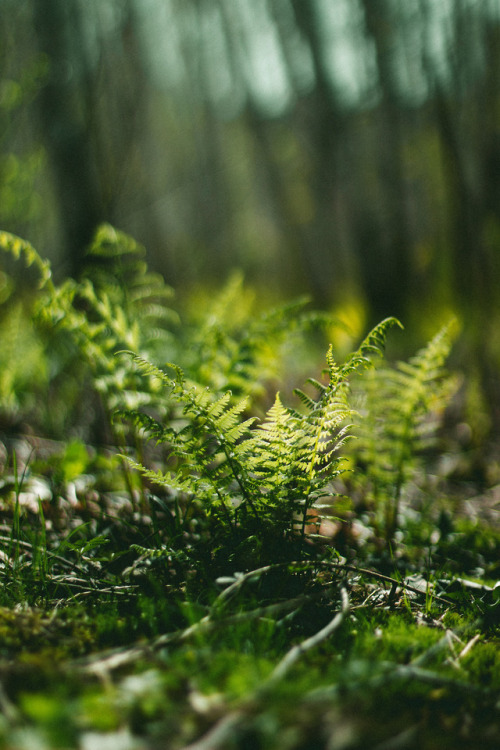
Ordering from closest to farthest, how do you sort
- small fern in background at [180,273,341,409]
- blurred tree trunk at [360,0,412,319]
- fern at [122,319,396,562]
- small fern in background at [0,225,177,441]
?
fern at [122,319,396,562]
small fern in background at [0,225,177,441]
small fern in background at [180,273,341,409]
blurred tree trunk at [360,0,412,319]

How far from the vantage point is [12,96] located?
3404mm

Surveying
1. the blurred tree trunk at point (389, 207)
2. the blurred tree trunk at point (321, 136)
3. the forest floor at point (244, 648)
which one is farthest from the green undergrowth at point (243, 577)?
the blurred tree trunk at point (321, 136)

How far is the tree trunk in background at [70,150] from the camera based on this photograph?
11.6 ft

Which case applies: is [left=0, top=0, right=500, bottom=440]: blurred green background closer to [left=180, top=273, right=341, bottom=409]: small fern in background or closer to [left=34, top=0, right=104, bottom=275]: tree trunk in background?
[left=34, top=0, right=104, bottom=275]: tree trunk in background

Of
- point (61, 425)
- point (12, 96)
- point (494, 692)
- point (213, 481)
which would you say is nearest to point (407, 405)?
point (213, 481)

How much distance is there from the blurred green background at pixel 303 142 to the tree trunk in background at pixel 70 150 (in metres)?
0.01

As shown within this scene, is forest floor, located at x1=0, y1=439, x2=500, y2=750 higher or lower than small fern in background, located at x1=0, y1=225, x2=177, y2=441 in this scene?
lower

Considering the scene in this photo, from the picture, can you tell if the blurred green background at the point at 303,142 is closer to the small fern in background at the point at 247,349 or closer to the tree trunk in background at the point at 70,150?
the tree trunk in background at the point at 70,150

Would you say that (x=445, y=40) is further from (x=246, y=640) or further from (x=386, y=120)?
(x=246, y=640)

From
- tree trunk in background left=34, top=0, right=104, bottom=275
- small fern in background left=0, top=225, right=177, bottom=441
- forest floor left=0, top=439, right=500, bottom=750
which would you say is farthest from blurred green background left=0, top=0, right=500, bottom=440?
forest floor left=0, top=439, right=500, bottom=750

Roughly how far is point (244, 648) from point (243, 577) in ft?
0.65

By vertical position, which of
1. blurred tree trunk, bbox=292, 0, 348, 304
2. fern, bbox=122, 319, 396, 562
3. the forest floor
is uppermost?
blurred tree trunk, bbox=292, 0, 348, 304

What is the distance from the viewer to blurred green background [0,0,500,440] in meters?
3.68

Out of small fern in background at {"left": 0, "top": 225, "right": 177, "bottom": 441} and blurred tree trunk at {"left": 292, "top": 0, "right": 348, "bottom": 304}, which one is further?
blurred tree trunk at {"left": 292, "top": 0, "right": 348, "bottom": 304}
